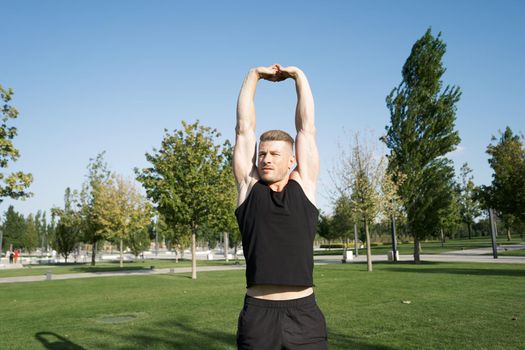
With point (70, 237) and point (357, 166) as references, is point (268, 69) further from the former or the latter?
Result: point (70, 237)

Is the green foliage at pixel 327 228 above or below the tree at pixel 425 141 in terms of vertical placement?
below

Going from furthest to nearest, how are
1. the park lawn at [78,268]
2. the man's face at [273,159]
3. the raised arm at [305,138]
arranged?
the park lawn at [78,268], the raised arm at [305,138], the man's face at [273,159]

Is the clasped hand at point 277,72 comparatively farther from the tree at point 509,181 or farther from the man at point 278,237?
the tree at point 509,181

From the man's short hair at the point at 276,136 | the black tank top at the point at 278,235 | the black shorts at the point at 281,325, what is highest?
the man's short hair at the point at 276,136

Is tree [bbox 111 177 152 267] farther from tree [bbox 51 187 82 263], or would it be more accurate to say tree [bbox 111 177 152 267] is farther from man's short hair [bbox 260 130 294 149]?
man's short hair [bbox 260 130 294 149]

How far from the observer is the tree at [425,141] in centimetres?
2841

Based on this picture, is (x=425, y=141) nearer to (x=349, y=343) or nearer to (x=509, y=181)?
(x=509, y=181)

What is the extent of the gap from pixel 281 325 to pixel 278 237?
587 mm

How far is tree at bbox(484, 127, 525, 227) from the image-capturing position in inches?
730

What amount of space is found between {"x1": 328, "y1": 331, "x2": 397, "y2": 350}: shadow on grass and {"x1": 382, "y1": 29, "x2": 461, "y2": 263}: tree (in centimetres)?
2285

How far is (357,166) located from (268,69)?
20856 millimetres

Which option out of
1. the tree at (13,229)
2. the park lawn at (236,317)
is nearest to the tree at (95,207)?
the park lawn at (236,317)

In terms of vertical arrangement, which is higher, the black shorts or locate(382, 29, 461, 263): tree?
locate(382, 29, 461, 263): tree

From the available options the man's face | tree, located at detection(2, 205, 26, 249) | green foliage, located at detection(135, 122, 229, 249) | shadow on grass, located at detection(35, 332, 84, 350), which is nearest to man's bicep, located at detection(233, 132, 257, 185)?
the man's face
